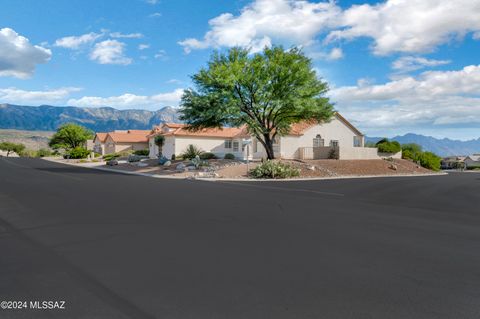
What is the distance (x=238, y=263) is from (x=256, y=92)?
28.1m

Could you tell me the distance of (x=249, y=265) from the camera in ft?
18.7

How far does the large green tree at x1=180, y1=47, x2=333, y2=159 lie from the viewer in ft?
102

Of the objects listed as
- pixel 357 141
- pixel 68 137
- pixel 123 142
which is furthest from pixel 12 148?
pixel 357 141

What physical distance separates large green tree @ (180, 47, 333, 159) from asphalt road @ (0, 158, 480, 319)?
2093 centimetres

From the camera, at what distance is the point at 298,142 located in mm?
41750

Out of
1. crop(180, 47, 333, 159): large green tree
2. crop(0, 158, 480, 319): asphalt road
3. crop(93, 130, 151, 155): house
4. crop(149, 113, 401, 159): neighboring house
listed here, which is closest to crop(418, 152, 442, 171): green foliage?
crop(149, 113, 401, 159): neighboring house

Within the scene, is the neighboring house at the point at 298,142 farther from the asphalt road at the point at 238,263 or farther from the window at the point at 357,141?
the asphalt road at the point at 238,263

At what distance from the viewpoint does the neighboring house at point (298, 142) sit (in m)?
39.6

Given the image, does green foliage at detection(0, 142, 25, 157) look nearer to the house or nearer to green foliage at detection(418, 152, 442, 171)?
the house

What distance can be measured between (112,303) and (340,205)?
10.1m

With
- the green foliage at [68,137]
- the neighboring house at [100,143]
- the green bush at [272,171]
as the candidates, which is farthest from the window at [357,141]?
the green foliage at [68,137]

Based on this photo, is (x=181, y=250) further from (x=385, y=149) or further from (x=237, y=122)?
(x=385, y=149)

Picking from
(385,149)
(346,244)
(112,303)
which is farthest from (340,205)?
(385,149)

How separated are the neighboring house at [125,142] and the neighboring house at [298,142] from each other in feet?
56.6
